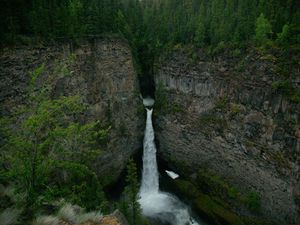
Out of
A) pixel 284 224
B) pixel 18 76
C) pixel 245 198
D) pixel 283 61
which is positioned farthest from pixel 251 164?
pixel 18 76

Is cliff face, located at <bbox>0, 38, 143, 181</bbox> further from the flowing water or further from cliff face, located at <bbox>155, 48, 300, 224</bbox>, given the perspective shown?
cliff face, located at <bbox>155, 48, 300, 224</bbox>

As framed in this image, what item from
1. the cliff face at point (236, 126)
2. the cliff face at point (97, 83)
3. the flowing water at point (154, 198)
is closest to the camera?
the cliff face at point (97, 83)

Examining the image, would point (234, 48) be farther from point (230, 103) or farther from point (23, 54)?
point (23, 54)

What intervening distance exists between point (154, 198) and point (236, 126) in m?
13.2

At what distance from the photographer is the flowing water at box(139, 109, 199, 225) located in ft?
102

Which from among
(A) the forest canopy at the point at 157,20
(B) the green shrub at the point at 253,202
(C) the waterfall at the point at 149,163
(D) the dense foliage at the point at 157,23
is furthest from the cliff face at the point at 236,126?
(A) the forest canopy at the point at 157,20

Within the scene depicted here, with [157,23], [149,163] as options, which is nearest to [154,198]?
[149,163]

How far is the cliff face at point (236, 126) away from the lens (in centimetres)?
2767

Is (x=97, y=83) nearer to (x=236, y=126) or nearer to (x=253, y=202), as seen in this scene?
(x=236, y=126)

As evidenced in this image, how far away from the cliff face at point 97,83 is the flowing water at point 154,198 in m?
1.92

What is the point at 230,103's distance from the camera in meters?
33.0

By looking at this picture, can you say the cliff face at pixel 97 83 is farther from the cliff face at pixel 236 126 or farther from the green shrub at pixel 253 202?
the green shrub at pixel 253 202

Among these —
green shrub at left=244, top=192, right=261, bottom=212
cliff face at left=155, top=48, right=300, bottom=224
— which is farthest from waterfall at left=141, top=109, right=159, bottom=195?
green shrub at left=244, top=192, right=261, bottom=212

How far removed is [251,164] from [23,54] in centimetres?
2560
